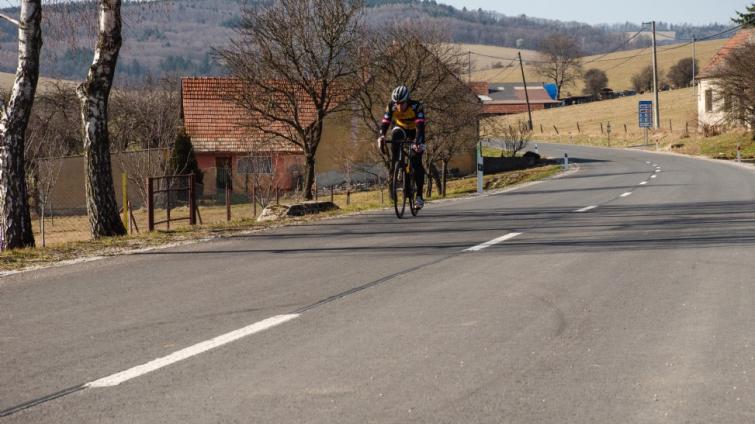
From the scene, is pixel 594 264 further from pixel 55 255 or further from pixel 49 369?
pixel 55 255

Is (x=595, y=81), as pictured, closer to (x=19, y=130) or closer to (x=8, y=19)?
(x=8, y=19)

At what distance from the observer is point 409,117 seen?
1409cm

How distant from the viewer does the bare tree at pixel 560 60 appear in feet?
516

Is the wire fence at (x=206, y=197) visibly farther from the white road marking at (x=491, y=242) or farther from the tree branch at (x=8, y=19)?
the white road marking at (x=491, y=242)

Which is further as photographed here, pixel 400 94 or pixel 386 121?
pixel 386 121

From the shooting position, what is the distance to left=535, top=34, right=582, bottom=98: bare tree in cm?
15738

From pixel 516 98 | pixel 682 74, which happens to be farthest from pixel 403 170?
pixel 516 98

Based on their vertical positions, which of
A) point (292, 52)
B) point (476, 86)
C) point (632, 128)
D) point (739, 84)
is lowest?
point (632, 128)

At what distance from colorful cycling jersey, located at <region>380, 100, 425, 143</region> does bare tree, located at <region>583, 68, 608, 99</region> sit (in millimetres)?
143132

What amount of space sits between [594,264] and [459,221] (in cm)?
588

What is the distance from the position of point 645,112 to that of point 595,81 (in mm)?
78954

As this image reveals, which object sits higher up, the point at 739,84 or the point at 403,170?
the point at 739,84

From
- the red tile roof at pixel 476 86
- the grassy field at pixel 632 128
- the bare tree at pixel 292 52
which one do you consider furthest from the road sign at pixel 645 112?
the bare tree at pixel 292 52

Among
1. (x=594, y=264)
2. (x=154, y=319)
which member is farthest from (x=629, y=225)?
(x=154, y=319)
